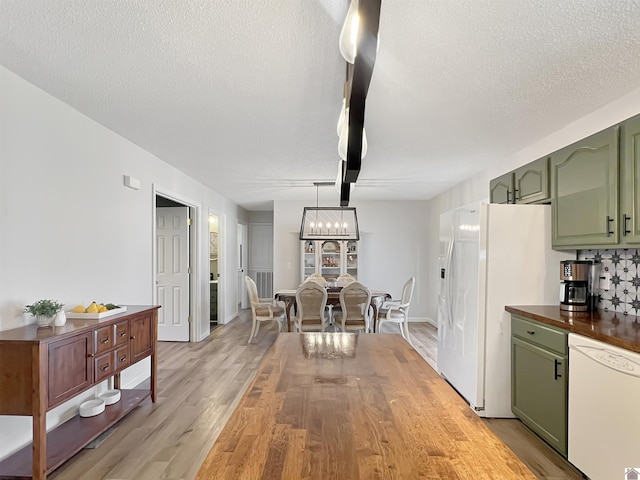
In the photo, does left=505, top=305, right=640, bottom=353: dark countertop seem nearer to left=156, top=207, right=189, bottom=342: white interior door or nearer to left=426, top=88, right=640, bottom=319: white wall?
left=426, top=88, right=640, bottom=319: white wall

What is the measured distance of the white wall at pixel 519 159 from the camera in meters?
2.48

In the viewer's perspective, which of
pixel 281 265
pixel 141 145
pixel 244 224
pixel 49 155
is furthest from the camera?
pixel 244 224

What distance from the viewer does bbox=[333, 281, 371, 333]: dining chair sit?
464 cm

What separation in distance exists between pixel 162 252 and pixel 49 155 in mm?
2982

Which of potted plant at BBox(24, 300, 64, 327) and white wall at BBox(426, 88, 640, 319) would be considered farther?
white wall at BBox(426, 88, 640, 319)

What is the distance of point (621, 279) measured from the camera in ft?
8.66

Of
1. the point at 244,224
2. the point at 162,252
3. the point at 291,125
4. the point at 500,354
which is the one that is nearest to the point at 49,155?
the point at 291,125

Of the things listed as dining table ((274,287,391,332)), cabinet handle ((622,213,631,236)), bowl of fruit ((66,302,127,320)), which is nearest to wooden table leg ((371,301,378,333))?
dining table ((274,287,391,332))

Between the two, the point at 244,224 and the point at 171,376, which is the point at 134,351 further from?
the point at 244,224

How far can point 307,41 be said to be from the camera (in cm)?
184

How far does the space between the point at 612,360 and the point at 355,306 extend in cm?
300

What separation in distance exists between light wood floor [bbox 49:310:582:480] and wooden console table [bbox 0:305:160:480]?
0.45ft

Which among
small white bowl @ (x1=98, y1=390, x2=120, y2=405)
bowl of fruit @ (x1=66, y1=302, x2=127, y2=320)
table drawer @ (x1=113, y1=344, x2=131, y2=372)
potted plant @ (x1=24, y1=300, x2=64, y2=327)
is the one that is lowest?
small white bowl @ (x1=98, y1=390, x2=120, y2=405)

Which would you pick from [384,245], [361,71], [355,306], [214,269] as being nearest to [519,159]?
[355,306]
